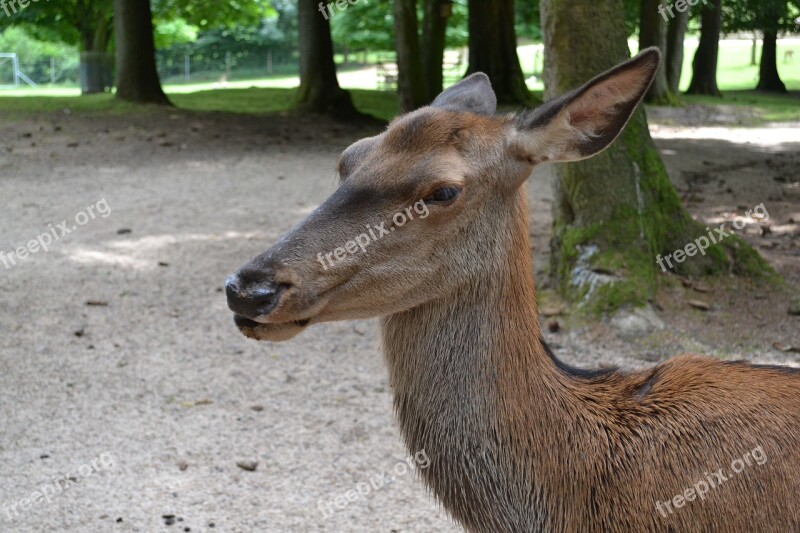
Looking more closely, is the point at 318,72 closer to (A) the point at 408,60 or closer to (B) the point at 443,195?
(A) the point at 408,60

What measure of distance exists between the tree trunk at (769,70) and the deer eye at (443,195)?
3459cm

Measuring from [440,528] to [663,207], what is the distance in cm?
368

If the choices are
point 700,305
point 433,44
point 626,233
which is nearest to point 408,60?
point 433,44

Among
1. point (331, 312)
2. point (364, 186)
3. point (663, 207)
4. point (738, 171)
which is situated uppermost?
point (364, 186)

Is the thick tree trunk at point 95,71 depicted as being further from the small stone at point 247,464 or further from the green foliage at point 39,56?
the small stone at point 247,464

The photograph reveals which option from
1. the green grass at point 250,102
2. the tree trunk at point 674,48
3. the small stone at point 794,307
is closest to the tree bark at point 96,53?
the green grass at point 250,102

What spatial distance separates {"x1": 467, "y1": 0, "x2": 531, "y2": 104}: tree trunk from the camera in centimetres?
2255

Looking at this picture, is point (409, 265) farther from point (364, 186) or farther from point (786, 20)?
point (786, 20)

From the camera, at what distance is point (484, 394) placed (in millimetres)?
2826

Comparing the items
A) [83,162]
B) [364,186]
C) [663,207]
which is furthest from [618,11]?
[83,162]

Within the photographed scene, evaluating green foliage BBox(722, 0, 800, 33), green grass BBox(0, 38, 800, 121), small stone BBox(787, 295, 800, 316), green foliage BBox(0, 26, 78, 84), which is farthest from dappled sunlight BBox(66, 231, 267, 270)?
green foliage BBox(0, 26, 78, 84)

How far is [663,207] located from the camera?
7152mm

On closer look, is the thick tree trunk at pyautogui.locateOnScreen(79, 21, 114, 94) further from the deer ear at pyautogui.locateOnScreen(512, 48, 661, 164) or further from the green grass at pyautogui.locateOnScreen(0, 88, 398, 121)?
the deer ear at pyautogui.locateOnScreen(512, 48, 661, 164)

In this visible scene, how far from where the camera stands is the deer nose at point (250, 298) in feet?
8.37
